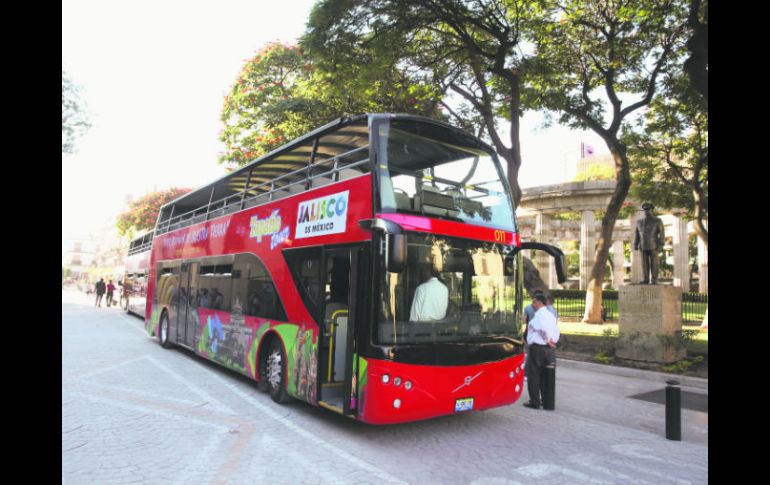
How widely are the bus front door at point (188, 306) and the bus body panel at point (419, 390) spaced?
6888 mm

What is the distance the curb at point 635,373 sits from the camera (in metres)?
10.4

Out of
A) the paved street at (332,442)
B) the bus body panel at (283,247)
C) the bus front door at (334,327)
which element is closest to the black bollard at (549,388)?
the paved street at (332,442)

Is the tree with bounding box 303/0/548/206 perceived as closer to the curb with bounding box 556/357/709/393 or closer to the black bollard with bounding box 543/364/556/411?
the curb with bounding box 556/357/709/393

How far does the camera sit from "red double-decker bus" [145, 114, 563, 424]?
5.68m

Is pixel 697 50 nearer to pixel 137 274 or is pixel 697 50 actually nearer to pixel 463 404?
pixel 463 404

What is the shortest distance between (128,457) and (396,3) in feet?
38.7

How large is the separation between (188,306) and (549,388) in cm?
806

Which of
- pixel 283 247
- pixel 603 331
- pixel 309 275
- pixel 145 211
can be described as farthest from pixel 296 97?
pixel 145 211

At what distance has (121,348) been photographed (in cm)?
1323

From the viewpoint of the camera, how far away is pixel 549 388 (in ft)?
26.6

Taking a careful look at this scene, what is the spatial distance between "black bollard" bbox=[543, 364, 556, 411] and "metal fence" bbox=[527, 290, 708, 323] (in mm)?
15369

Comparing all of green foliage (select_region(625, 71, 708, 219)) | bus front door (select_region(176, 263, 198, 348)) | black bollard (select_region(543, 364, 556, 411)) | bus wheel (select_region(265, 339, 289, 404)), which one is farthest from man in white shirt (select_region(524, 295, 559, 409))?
green foliage (select_region(625, 71, 708, 219))
